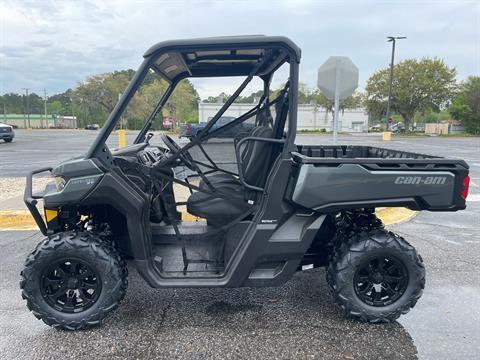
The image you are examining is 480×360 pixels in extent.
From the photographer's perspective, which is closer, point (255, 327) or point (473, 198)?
point (255, 327)

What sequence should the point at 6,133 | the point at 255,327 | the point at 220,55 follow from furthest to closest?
the point at 6,133 → the point at 220,55 → the point at 255,327

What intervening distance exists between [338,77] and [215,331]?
4361mm

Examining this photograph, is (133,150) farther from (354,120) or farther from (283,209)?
(354,120)

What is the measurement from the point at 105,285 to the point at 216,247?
0.95m

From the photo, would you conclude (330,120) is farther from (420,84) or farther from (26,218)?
(26,218)

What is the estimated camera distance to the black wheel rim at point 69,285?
9.55ft

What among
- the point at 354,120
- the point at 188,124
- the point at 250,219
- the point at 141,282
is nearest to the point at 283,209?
the point at 250,219

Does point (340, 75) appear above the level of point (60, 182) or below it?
above

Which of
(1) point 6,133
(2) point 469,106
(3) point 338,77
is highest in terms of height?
(2) point 469,106

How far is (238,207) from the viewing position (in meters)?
3.17

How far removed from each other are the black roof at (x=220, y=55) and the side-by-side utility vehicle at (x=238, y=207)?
0.05 ft

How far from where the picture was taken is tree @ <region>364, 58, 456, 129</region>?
41.8m

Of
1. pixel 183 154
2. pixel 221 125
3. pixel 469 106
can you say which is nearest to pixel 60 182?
pixel 183 154

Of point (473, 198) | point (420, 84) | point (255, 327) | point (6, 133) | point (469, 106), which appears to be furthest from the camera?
point (469, 106)
